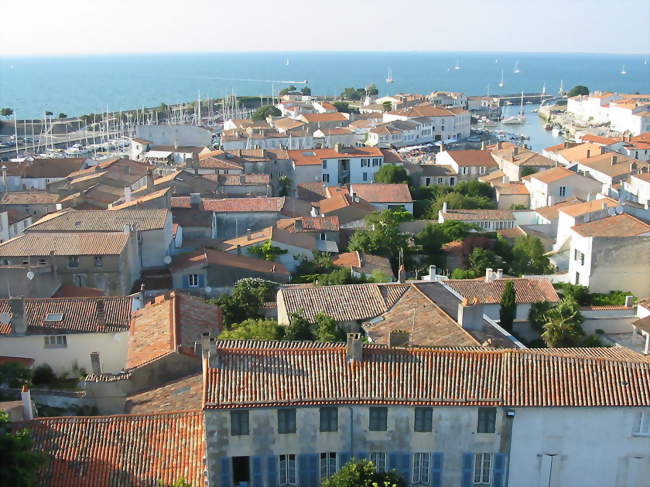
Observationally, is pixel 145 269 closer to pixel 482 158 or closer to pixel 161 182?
pixel 161 182

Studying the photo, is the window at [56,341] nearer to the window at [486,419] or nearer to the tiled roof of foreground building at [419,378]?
the tiled roof of foreground building at [419,378]

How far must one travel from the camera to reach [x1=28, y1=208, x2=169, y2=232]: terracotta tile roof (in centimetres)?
3306

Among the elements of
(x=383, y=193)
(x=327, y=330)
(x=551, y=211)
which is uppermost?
(x=327, y=330)

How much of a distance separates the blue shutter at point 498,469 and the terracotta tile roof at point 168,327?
7939 mm

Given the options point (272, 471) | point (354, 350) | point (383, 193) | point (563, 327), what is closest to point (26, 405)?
point (272, 471)

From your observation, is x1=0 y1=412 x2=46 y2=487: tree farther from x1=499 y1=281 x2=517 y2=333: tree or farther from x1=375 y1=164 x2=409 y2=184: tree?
x1=375 y1=164 x2=409 y2=184: tree

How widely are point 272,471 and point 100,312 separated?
10740mm

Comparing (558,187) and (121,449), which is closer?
(121,449)

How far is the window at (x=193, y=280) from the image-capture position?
31.3 metres

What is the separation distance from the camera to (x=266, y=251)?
34344 mm

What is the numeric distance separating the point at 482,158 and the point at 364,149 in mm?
9645

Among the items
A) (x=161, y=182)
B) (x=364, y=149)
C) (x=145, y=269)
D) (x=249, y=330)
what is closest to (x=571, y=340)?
(x=249, y=330)

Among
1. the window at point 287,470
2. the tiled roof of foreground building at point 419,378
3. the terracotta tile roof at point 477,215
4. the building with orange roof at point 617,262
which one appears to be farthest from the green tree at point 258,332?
the terracotta tile roof at point 477,215

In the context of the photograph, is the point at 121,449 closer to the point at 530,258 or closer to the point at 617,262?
the point at 617,262
